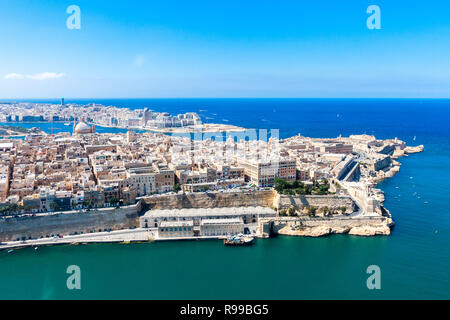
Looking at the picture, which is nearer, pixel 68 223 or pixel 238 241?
pixel 238 241

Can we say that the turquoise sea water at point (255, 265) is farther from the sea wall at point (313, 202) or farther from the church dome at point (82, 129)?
the church dome at point (82, 129)

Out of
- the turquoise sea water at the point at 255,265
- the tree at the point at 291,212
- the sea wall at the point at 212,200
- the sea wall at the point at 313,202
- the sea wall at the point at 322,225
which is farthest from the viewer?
the sea wall at the point at 212,200

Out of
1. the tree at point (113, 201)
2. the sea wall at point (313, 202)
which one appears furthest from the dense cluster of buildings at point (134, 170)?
the sea wall at point (313, 202)

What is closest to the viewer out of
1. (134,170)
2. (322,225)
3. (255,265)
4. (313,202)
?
(255,265)

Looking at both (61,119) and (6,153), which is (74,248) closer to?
(6,153)

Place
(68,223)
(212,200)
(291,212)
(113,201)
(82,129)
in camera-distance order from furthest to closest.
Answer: (82,129) < (212,200) < (291,212) < (113,201) < (68,223)

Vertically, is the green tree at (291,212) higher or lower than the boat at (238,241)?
higher

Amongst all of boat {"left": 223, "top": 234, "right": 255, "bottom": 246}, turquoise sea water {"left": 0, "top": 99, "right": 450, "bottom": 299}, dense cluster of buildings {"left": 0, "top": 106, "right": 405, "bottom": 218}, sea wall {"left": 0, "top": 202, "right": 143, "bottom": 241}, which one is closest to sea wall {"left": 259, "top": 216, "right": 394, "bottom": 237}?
turquoise sea water {"left": 0, "top": 99, "right": 450, "bottom": 299}

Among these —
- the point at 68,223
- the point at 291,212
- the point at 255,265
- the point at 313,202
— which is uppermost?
the point at 313,202

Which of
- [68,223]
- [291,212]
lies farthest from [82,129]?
[291,212]

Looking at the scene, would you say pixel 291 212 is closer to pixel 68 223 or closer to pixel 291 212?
pixel 291 212
